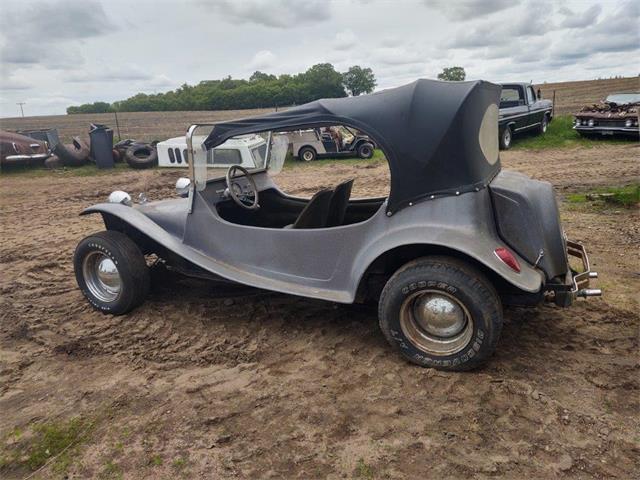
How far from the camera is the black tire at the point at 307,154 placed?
13273 mm

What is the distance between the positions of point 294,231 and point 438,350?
1.29 metres

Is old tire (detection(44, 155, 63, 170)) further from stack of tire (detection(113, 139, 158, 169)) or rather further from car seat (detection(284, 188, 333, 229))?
car seat (detection(284, 188, 333, 229))

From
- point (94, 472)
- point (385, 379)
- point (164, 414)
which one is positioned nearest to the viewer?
point (94, 472)

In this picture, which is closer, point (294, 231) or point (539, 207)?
point (539, 207)

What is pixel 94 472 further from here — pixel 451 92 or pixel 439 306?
pixel 451 92

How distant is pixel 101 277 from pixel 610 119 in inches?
508

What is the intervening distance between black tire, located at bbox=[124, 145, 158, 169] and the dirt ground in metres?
8.65

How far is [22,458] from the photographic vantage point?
2510 mm

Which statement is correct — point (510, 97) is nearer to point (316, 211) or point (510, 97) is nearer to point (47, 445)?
point (316, 211)

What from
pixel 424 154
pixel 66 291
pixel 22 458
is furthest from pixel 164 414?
pixel 66 291

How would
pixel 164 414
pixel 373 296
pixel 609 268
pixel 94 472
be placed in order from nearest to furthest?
pixel 94 472, pixel 164 414, pixel 373 296, pixel 609 268

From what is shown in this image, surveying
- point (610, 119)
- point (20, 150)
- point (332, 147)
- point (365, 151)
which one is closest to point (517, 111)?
point (610, 119)

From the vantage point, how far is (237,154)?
4.25 metres

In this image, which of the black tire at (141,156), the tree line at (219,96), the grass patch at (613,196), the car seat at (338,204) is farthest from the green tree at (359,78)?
the car seat at (338,204)
